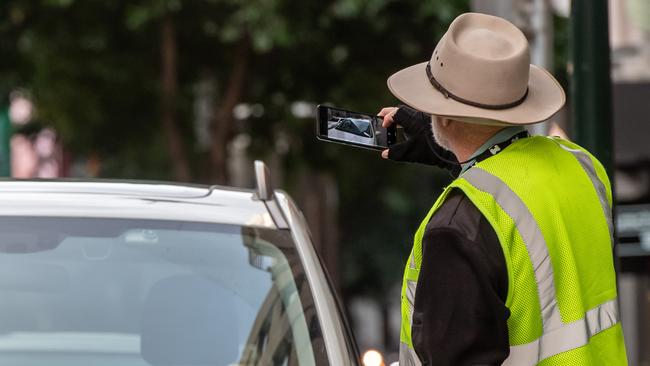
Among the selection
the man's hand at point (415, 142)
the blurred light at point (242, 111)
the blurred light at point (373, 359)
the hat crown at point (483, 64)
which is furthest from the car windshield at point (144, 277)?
the blurred light at point (242, 111)

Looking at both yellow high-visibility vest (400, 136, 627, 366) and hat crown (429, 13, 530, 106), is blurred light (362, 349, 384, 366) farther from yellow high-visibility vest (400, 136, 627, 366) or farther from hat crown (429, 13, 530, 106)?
hat crown (429, 13, 530, 106)

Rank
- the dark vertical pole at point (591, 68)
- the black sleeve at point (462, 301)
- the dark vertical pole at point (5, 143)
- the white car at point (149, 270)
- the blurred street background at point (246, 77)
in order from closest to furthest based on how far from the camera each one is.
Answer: the black sleeve at point (462, 301) < the white car at point (149, 270) < the dark vertical pole at point (591, 68) < the blurred street background at point (246, 77) < the dark vertical pole at point (5, 143)

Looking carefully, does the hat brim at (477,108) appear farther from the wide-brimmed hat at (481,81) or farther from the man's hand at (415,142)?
the man's hand at (415,142)

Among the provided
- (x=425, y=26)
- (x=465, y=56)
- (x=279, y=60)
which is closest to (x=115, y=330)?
(x=465, y=56)

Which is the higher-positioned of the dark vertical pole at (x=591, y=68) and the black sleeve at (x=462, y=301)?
the black sleeve at (x=462, y=301)

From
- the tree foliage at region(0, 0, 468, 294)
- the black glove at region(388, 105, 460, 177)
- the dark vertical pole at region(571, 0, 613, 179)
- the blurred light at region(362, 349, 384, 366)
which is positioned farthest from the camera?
the tree foliage at region(0, 0, 468, 294)

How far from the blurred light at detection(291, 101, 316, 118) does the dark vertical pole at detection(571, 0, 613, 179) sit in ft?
31.2

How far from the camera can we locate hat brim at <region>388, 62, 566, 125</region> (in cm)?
287

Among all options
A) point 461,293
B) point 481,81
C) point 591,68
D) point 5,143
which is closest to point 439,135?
point 481,81

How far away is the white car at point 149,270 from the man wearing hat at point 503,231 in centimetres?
94

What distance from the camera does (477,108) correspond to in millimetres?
2881

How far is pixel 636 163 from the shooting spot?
13.3 metres

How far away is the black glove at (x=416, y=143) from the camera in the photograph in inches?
134

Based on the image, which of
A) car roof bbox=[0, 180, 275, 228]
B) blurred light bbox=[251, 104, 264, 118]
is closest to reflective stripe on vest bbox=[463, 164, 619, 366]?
car roof bbox=[0, 180, 275, 228]
